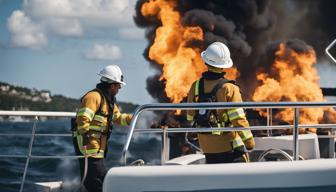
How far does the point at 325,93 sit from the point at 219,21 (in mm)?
7477

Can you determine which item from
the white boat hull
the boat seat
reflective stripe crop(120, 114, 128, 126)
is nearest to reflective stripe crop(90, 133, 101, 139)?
reflective stripe crop(120, 114, 128, 126)

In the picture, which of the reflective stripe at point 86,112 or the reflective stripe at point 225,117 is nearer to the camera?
the reflective stripe at point 225,117

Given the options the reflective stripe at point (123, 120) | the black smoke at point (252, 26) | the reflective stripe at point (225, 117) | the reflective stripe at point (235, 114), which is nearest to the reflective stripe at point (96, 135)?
the reflective stripe at point (123, 120)

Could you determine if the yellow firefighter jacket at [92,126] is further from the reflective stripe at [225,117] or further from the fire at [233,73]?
the fire at [233,73]

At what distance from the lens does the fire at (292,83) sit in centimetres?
1523

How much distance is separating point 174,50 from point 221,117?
471 inches

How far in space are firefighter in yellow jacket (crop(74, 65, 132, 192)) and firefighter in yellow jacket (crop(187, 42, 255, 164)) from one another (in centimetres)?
91

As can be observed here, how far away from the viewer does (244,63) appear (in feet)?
73.6

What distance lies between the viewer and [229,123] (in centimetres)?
656

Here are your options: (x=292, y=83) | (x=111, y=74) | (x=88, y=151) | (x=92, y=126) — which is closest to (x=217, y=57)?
(x=111, y=74)

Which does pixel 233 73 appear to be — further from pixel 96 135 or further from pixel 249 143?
pixel 249 143

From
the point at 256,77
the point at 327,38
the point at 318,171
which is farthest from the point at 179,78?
the point at 318,171

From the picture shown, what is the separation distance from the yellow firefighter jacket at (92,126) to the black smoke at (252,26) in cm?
1315

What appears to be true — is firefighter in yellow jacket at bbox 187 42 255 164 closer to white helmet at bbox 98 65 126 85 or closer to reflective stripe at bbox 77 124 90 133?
white helmet at bbox 98 65 126 85
